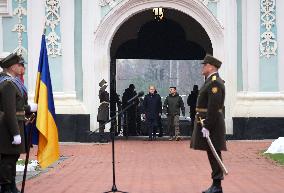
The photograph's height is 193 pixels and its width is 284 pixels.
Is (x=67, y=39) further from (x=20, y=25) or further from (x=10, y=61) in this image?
(x=10, y=61)

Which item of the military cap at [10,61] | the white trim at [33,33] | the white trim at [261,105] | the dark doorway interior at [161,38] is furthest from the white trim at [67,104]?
the military cap at [10,61]

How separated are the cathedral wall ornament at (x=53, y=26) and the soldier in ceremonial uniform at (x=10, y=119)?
1218 cm

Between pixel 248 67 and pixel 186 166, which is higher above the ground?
pixel 248 67

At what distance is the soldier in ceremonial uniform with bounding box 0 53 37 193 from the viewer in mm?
9016

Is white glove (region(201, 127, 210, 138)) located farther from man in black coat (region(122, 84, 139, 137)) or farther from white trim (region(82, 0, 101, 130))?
man in black coat (region(122, 84, 139, 137))

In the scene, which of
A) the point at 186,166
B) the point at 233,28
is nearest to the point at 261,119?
the point at 233,28

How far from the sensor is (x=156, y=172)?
1291 cm

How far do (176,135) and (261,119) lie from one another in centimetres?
268

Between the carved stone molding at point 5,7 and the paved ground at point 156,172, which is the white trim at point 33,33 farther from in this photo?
the paved ground at point 156,172

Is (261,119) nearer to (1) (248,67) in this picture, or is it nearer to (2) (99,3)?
(1) (248,67)

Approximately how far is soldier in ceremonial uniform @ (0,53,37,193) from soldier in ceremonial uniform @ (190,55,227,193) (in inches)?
85.7

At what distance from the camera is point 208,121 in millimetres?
9586

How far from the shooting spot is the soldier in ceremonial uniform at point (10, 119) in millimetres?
9016

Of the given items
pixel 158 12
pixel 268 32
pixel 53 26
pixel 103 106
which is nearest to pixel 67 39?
pixel 53 26
